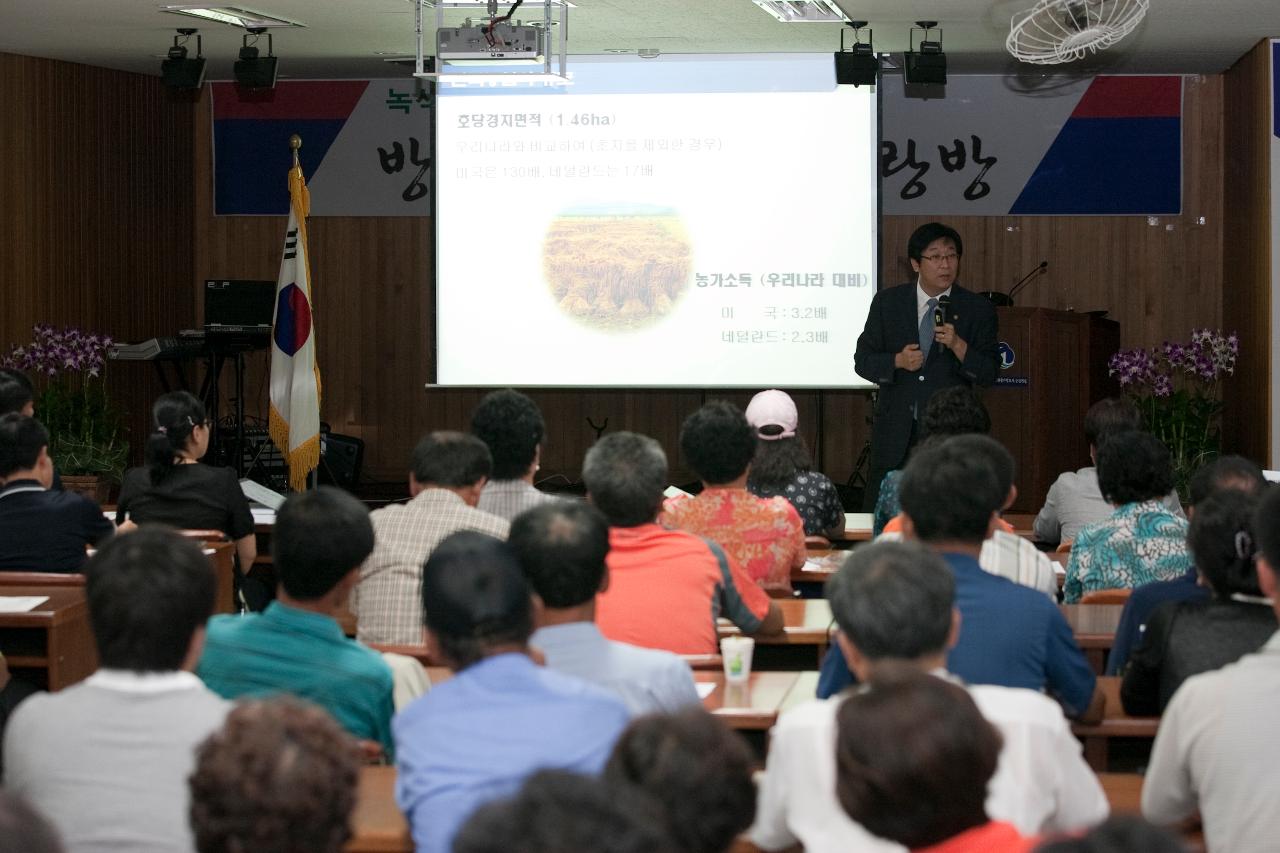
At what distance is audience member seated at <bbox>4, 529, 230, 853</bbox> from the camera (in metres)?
1.90

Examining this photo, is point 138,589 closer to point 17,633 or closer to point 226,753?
point 226,753

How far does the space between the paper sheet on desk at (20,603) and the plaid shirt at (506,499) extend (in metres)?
1.10

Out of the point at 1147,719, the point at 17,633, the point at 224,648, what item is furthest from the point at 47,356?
the point at 1147,719

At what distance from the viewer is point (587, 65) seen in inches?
323

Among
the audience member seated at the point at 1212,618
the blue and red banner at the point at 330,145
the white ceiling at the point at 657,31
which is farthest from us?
the blue and red banner at the point at 330,145

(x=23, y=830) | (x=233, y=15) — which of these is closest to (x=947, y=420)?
(x=23, y=830)

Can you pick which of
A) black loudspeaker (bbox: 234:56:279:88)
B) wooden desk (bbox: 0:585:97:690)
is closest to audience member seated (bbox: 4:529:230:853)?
wooden desk (bbox: 0:585:97:690)

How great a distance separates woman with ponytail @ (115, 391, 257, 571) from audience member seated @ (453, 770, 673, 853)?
3895mm

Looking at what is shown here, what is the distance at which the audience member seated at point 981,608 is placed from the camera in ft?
8.16

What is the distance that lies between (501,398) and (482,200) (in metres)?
4.42

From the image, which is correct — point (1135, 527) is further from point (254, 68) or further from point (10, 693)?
point (254, 68)

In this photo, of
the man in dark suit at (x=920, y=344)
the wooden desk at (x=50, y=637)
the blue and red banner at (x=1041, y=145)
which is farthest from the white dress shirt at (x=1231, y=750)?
the blue and red banner at (x=1041, y=145)

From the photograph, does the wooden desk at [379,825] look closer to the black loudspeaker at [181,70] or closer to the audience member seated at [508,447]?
the audience member seated at [508,447]

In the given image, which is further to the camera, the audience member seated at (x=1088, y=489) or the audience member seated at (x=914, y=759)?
the audience member seated at (x=1088, y=489)
